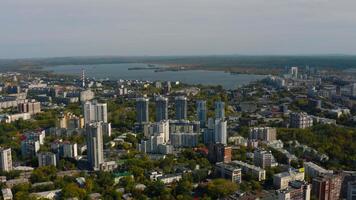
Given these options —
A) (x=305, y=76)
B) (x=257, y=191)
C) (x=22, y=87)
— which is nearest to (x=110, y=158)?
(x=257, y=191)

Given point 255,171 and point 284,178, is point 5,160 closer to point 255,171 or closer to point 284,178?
point 255,171

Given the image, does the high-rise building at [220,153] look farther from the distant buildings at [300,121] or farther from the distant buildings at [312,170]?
the distant buildings at [300,121]

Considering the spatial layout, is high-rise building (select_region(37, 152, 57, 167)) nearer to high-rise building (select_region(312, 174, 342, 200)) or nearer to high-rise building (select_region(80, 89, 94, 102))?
high-rise building (select_region(312, 174, 342, 200))

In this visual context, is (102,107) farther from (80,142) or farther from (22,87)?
(22,87)

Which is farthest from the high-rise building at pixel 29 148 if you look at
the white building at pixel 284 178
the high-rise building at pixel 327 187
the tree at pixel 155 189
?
the high-rise building at pixel 327 187

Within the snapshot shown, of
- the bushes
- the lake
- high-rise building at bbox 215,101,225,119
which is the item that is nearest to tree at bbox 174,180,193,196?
the bushes

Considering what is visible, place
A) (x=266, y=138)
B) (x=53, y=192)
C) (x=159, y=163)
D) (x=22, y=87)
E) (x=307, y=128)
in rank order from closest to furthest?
(x=53, y=192) < (x=159, y=163) < (x=266, y=138) < (x=307, y=128) < (x=22, y=87)
